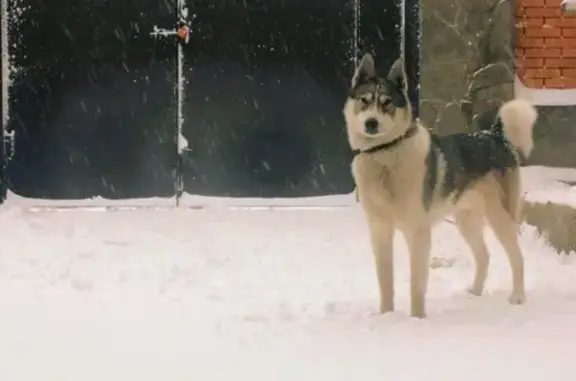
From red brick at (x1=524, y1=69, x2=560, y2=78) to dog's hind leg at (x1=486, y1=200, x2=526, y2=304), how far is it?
2750 millimetres

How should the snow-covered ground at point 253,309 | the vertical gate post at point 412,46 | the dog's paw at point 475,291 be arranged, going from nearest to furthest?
the snow-covered ground at point 253,309 < the dog's paw at point 475,291 < the vertical gate post at point 412,46

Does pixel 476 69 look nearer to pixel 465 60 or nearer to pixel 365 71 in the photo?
pixel 465 60

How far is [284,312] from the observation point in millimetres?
3688

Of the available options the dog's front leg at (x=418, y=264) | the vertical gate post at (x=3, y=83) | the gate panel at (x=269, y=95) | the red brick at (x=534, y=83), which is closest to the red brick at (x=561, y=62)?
the red brick at (x=534, y=83)

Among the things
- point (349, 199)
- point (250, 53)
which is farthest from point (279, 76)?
point (349, 199)

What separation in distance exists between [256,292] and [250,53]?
9.98 feet

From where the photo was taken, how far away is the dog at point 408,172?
11.8 feet

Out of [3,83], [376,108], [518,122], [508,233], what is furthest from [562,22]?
[3,83]

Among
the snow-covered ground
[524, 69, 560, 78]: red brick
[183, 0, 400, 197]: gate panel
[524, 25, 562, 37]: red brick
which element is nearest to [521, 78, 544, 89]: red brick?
[524, 69, 560, 78]: red brick

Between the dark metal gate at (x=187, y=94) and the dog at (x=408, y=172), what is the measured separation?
286 cm

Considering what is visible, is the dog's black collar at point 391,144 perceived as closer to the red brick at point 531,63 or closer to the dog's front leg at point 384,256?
the dog's front leg at point 384,256

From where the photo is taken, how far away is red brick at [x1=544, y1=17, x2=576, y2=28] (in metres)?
6.48

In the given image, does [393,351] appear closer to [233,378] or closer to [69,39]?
[233,378]

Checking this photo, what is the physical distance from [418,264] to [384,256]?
0.16m
